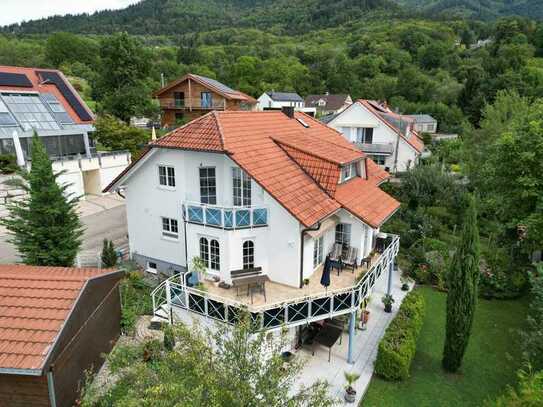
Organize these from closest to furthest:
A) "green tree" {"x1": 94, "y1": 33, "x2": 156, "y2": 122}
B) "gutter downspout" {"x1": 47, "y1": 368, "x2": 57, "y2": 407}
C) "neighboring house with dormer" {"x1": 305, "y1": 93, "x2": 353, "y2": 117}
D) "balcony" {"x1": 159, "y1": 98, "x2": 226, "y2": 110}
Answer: "gutter downspout" {"x1": 47, "y1": 368, "x2": 57, "y2": 407} → "green tree" {"x1": 94, "y1": 33, "x2": 156, "y2": 122} → "balcony" {"x1": 159, "y1": 98, "x2": 226, "y2": 110} → "neighboring house with dormer" {"x1": 305, "y1": 93, "x2": 353, "y2": 117}

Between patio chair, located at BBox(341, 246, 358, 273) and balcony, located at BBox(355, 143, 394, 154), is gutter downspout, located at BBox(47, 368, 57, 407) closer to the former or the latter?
patio chair, located at BBox(341, 246, 358, 273)

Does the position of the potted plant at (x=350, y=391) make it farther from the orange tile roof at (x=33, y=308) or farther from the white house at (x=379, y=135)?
the white house at (x=379, y=135)

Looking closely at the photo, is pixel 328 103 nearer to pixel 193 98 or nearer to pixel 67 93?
pixel 193 98

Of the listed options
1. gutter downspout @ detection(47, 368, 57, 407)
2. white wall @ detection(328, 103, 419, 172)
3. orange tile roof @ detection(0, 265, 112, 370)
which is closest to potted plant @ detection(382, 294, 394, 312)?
orange tile roof @ detection(0, 265, 112, 370)

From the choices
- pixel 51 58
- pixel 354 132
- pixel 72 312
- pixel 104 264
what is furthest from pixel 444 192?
pixel 51 58

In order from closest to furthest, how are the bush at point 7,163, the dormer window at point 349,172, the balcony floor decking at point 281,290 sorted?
the balcony floor decking at point 281,290 → the dormer window at point 349,172 → the bush at point 7,163

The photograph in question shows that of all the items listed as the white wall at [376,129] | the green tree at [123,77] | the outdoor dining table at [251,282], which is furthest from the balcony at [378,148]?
the green tree at [123,77]

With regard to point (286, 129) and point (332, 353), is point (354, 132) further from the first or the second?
point (332, 353)
